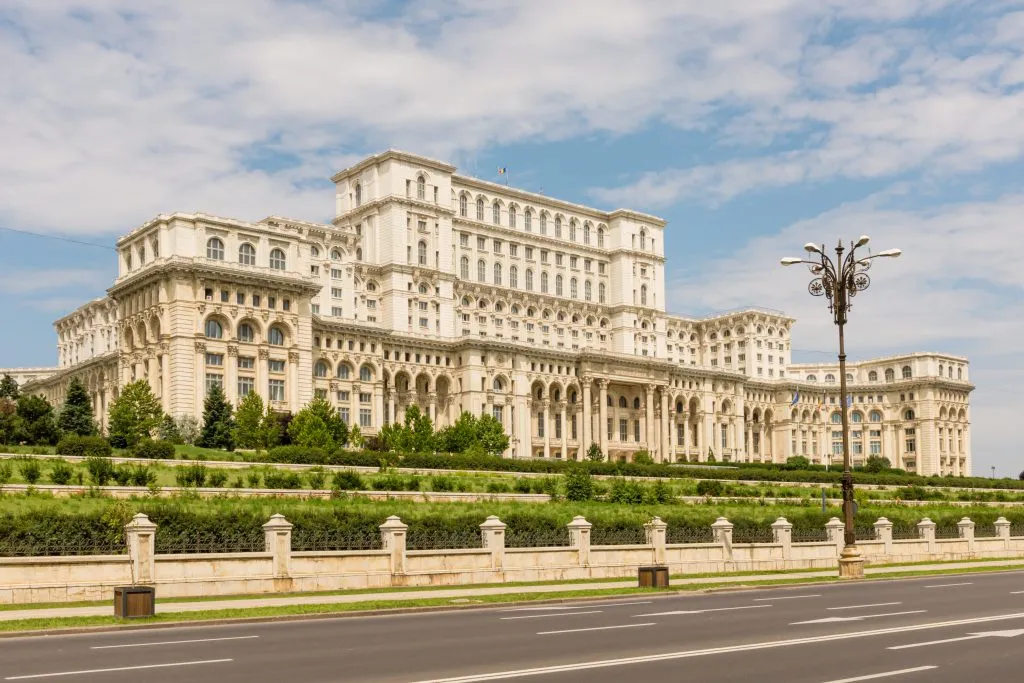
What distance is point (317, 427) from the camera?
89062 millimetres

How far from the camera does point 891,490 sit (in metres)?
98.2

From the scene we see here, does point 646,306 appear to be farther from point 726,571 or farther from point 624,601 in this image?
point 624,601

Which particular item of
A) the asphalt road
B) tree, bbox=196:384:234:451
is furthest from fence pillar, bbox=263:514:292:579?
tree, bbox=196:384:234:451

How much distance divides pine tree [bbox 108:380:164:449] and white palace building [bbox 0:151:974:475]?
3.65 metres

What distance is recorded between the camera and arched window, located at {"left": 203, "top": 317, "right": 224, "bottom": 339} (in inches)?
3782

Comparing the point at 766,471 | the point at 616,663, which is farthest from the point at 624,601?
the point at 766,471

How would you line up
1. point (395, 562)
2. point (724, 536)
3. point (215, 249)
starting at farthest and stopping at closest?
1. point (215, 249)
2. point (724, 536)
3. point (395, 562)

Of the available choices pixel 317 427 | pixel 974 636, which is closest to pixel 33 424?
pixel 317 427

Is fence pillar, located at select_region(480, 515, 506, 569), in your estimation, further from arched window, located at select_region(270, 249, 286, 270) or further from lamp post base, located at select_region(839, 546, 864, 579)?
arched window, located at select_region(270, 249, 286, 270)

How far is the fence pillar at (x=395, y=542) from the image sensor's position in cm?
3478

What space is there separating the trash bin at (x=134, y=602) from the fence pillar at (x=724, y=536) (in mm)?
23772

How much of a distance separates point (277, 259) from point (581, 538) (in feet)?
224

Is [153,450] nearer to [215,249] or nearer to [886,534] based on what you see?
[215,249]

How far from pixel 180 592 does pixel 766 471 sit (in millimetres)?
76298
